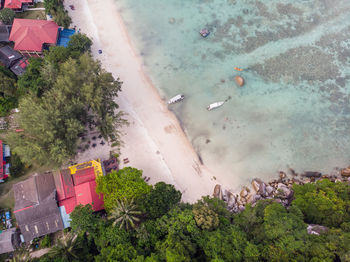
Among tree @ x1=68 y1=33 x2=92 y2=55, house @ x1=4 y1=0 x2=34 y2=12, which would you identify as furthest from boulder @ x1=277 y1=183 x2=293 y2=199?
house @ x1=4 y1=0 x2=34 y2=12

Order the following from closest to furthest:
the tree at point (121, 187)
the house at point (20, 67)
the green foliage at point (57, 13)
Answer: the tree at point (121, 187)
the house at point (20, 67)
the green foliage at point (57, 13)

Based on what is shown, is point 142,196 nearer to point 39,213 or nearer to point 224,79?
point 39,213

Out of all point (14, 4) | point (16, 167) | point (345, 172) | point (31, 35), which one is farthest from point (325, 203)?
point (14, 4)

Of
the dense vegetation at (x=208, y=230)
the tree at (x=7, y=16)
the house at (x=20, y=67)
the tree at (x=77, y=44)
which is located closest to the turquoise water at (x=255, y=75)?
the dense vegetation at (x=208, y=230)

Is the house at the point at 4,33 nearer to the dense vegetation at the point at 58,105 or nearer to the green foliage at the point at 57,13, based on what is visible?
the green foliage at the point at 57,13

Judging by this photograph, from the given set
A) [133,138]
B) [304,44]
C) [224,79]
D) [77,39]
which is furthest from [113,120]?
[304,44]

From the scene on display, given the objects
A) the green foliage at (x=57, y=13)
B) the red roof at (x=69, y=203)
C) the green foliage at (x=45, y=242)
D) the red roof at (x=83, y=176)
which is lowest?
the green foliage at (x=45, y=242)

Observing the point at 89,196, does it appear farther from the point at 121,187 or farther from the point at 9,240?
the point at 9,240
